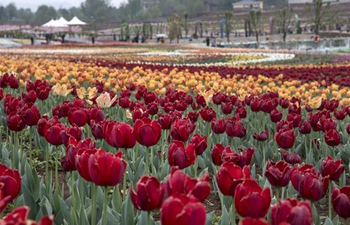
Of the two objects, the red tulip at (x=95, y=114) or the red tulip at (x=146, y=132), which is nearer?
the red tulip at (x=146, y=132)

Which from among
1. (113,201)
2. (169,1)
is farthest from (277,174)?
(169,1)

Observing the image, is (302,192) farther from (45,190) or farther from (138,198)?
(45,190)

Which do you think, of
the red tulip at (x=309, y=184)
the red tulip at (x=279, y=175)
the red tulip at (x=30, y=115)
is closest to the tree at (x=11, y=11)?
the red tulip at (x=30, y=115)

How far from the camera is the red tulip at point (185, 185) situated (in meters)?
1.26

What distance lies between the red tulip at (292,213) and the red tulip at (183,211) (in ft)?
0.72

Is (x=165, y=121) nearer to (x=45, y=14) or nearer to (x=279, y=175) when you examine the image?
(x=279, y=175)

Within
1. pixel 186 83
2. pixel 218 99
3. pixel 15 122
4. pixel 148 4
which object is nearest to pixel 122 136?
pixel 15 122

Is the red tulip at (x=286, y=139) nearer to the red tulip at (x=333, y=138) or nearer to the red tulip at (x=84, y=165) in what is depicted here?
the red tulip at (x=333, y=138)

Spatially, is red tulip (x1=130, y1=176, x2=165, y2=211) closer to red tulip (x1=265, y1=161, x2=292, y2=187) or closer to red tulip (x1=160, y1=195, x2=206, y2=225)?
red tulip (x1=160, y1=195, x2=206, y2=225)

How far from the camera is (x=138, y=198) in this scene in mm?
1354

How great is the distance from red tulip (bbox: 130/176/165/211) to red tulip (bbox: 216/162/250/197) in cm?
28

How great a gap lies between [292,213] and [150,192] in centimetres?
37

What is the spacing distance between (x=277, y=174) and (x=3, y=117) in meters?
3.24

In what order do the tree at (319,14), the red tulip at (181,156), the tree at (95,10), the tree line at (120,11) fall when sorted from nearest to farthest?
the red tulip at (181,156) → the tree at (319,14) → the tree line at (120,11) → the tree at (95,10)
